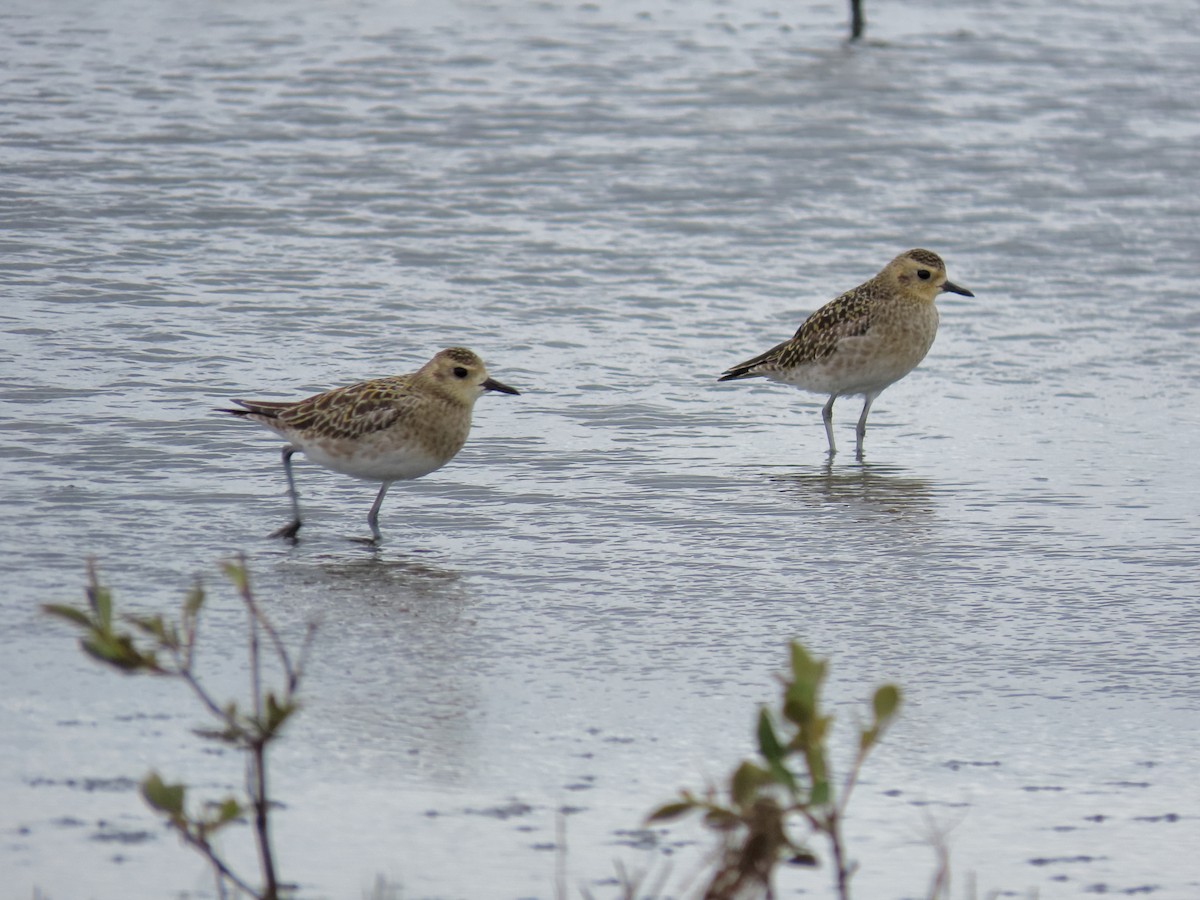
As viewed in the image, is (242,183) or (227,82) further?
(227,82)

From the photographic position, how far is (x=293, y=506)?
925cm

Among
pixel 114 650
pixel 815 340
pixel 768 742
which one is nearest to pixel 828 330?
pixel 815 340

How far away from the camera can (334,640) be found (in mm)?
7613

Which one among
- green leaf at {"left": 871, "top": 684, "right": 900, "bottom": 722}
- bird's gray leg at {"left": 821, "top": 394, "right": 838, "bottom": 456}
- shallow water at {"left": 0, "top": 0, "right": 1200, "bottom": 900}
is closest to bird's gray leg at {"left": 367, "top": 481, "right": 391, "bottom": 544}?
shallow water at {"left": 0, "top": 0, "right": 1200, "bottom": 900}

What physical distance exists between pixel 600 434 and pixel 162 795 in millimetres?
6960

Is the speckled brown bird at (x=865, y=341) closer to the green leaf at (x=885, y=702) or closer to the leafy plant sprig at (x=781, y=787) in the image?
the leafy plant sprig at (x=781, y=787)

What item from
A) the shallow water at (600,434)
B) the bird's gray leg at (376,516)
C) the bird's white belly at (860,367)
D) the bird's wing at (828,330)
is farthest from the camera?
the bird's wing at (828,330)

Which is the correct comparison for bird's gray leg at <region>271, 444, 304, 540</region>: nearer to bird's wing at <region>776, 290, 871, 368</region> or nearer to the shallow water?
the shallow water

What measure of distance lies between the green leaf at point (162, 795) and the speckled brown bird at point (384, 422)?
4.92m

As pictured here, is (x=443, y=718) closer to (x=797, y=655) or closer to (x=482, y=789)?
(x=482, y=789)

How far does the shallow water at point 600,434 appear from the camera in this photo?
6.23 m

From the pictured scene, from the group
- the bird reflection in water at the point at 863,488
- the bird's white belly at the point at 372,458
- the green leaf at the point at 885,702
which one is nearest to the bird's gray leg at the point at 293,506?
the bird's white belly at the point at 372,458

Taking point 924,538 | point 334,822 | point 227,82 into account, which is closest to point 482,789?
point 334,822

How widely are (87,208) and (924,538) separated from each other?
8354mm
